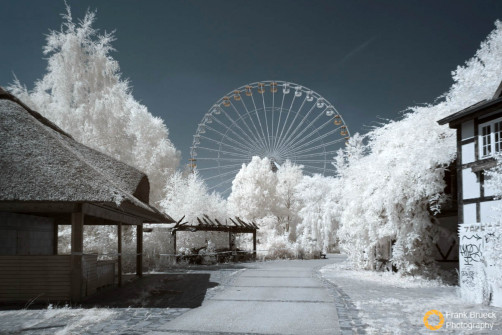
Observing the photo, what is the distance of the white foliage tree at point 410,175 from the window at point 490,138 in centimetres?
347

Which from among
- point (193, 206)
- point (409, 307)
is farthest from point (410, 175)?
point (193, 206)

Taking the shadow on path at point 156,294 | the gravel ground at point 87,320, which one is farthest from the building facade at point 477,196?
the gravel ground at point 87,320

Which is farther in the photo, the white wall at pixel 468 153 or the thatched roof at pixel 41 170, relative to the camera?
the white wall at pixel 468 153

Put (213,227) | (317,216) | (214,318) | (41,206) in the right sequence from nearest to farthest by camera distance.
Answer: (214,318) → (41,206) → (213,227) → (317,216)

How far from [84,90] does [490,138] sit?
21.6 metres

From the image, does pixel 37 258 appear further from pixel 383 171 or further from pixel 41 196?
pixel 383 171

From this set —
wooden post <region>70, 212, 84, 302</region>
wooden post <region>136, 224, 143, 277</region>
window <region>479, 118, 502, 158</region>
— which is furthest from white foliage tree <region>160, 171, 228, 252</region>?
window <region>479, 118, 502, 158</region>

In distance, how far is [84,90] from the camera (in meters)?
28.2

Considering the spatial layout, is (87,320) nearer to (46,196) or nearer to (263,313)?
(46,196)

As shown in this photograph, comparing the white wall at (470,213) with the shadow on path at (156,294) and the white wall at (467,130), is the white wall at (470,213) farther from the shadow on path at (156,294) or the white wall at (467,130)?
the shadow on path at (156,294)

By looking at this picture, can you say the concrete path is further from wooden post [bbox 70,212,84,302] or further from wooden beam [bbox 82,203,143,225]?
wooden beam [bbox 82,203,143,225]

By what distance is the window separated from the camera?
12.1 metres

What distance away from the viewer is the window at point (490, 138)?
476 inches

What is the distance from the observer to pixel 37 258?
38.8 feet
